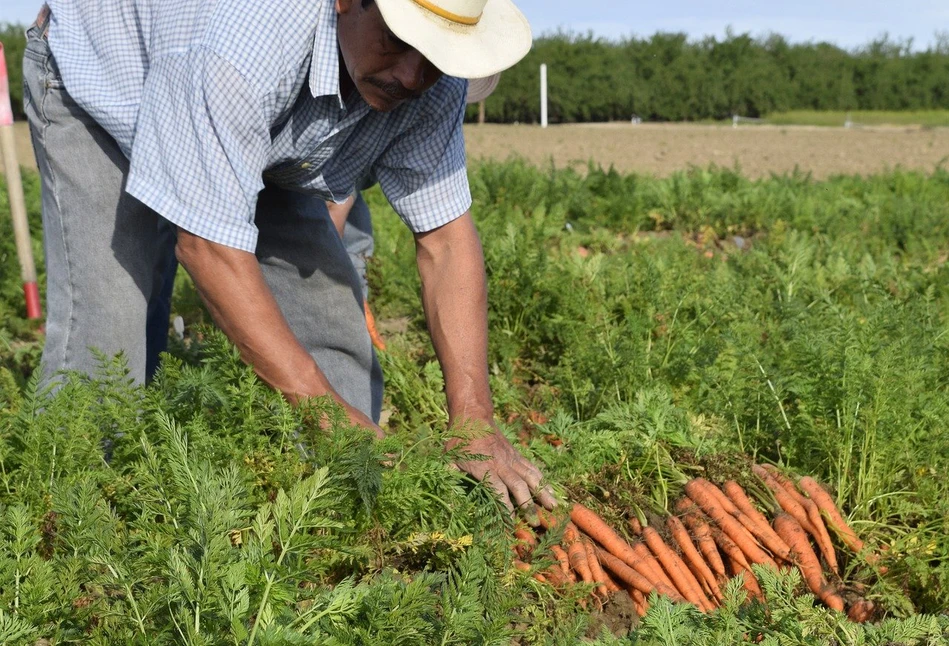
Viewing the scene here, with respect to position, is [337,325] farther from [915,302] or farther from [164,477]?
[915,302]

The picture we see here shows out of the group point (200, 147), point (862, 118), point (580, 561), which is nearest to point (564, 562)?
point (580, 561)

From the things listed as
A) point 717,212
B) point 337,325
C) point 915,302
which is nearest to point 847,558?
point 915,302

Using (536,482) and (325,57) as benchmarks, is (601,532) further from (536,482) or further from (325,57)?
(325,57)

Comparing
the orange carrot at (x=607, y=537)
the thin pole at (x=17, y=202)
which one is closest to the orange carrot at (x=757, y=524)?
the orange carrot at (x=607, y=537)

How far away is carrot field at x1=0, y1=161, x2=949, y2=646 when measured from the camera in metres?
2.16

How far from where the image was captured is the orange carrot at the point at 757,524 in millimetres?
3127

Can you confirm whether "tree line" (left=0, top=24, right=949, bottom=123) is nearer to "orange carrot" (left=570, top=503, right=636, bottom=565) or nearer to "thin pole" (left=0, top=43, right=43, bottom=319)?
"thin pole" (left=0, top=43, right=43, bottom=319)

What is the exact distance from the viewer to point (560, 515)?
A: 291 cm

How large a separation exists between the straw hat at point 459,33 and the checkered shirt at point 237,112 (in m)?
0.32

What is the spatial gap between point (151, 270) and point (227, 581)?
1.55 metres

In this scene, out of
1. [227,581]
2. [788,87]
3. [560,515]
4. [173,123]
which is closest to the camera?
[227,581]

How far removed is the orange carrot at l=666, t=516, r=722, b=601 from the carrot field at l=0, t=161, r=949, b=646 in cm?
2

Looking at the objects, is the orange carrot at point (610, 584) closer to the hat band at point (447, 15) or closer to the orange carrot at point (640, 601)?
the orange carrot at point (640, 601)

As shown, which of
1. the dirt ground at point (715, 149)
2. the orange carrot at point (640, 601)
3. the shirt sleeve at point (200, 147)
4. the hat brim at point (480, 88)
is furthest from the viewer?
the dirt ground at point (715, 149)
